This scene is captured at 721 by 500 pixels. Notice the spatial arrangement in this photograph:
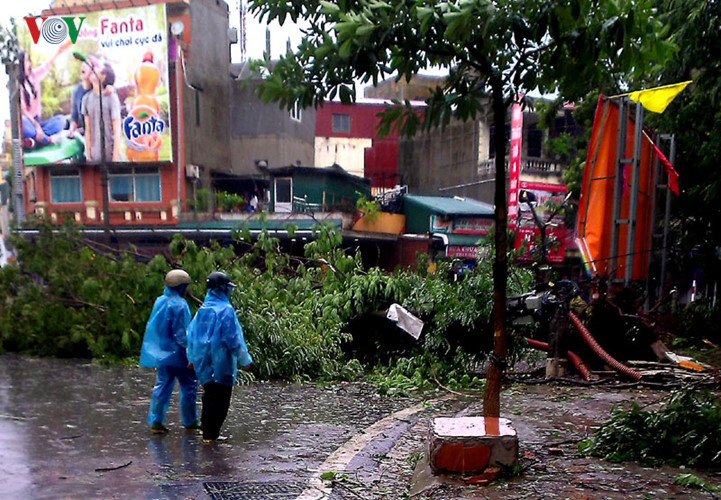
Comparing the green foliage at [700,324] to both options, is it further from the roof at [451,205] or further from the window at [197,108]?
the window at [197,108]

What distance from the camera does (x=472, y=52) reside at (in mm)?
4527

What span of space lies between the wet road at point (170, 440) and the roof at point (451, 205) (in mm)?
20280

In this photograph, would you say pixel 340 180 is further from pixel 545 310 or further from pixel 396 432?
pixel 396 432

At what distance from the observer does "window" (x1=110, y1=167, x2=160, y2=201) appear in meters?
29.8

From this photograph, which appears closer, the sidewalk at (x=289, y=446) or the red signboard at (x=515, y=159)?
the sidewalk at (x=289, y=446)

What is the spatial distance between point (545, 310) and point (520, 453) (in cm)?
406

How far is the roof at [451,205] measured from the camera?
28969mm

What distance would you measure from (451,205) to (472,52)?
2614 cm

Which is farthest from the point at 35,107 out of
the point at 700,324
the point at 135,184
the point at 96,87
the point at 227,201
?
the point at 700,324

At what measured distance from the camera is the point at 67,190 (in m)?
30.9

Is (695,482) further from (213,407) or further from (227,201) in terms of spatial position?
(227,201)

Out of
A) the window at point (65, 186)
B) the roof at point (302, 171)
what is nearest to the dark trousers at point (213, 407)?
the roof at point (302, 171)

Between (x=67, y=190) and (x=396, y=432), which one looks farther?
(x=67, y=190)

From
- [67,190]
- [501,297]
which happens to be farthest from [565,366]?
[67,190]
